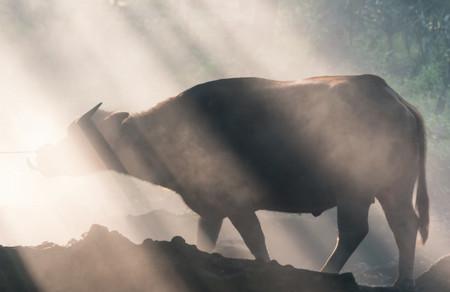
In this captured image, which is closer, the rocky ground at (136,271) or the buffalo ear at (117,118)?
the rocky ground at (136,271)

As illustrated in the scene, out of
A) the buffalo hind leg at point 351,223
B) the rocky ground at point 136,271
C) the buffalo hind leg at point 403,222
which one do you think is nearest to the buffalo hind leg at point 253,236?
the buffalo hind leg at point 351,223

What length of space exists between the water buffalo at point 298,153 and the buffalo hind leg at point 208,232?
25mm

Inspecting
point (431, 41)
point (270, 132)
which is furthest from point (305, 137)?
point (431, 41)

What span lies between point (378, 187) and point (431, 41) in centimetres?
1956

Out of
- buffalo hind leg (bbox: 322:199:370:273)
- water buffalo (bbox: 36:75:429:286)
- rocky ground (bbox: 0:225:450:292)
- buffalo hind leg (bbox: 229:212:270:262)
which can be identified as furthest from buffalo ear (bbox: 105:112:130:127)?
rocky ground (bbox: 0:225:450:292)

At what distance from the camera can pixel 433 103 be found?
76.9 ft

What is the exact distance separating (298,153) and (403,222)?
1229 millimetres

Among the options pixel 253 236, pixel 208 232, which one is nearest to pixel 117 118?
pixel 208 232

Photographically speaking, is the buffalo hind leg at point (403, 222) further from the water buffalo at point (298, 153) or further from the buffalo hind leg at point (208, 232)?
the buffalo hind leg at point (208, 232)

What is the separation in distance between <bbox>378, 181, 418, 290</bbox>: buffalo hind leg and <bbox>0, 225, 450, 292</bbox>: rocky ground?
1674 mm

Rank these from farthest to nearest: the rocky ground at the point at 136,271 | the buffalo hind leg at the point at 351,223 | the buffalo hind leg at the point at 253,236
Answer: the buffalo hind leg at the point at 253,236, the buffalo hind leg at the point at 351,223, the rocky ground at the point at 136,271

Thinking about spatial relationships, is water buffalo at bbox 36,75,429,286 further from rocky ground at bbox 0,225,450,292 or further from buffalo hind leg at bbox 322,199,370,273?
rocky ground at bbox 0,225,450,292

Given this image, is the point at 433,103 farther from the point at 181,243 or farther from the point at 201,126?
the point at 181,243

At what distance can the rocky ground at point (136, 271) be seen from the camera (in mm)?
4715
